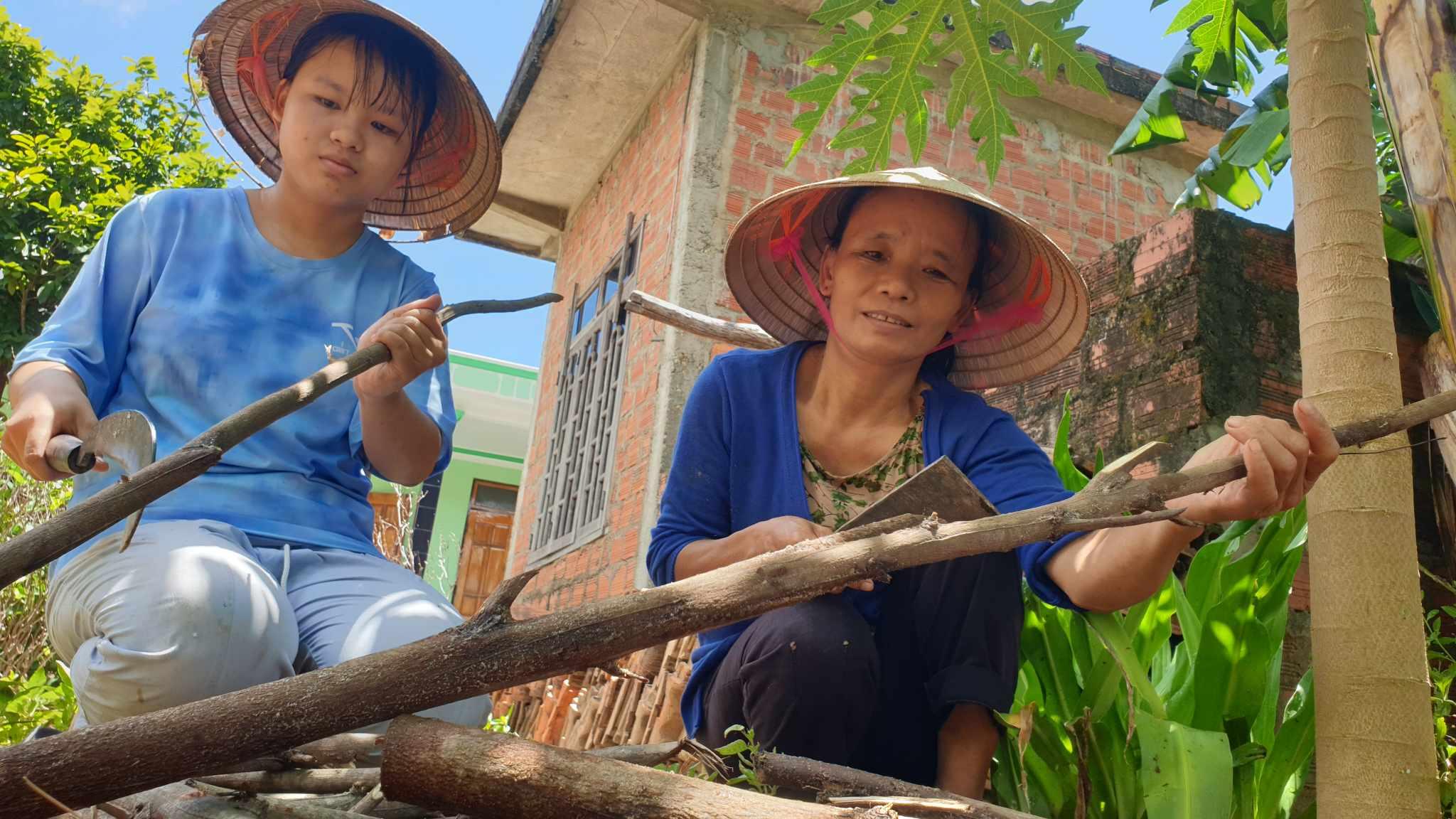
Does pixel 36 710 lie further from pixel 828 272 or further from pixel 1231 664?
pixel 1231 664

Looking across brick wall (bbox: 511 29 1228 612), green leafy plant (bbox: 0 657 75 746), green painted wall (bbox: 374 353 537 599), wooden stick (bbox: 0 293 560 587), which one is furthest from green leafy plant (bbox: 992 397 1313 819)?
green painted wall (bbox: 374 353 537 599)

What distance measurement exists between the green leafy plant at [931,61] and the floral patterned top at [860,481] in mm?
647

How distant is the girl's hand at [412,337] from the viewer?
1.61 m

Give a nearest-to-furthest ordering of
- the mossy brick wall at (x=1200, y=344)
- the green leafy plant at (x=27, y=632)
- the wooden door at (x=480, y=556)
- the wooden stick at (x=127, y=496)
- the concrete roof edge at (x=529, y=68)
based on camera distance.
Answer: the wooden stick at (x=127, y=496)
the mossy brick wall at (x=1200, y=344)
the green leafy plant at (x=27, y=632)
the concrete roof edge at (x=529, y=68)
the wooden door at (x=480, y=556)

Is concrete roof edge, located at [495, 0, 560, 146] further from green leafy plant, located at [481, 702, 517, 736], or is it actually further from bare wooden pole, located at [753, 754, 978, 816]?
bare wooden pole, located at [753, 754, 978, 816]

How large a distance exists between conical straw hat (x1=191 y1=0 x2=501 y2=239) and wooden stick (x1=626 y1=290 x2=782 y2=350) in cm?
52

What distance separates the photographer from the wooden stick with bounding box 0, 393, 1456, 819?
3.47ft

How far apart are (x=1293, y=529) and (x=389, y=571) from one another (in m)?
1.67

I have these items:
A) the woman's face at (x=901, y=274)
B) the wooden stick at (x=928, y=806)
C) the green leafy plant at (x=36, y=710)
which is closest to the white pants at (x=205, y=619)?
the wooden stick at (x=928, y=806)

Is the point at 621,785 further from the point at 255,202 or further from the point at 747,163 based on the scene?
the point at 747,163

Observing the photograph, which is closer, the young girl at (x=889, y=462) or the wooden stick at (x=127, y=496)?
the wooden stick at (x=127, y=496)

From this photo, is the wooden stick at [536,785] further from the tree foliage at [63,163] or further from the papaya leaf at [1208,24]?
the tree foliage at [63,163]

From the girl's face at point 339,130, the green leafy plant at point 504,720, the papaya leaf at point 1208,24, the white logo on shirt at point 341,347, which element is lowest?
the green leafy plant at point 504,720

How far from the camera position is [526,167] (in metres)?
7.60
